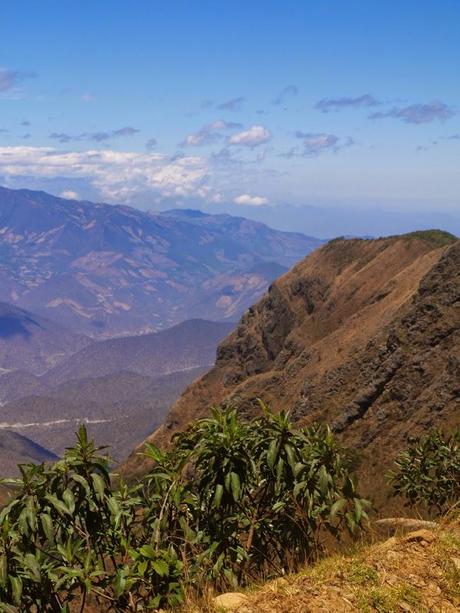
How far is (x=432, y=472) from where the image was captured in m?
23.3

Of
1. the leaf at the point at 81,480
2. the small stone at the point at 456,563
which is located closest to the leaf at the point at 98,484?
the leaf at the point at 81,480

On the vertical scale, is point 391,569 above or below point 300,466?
below

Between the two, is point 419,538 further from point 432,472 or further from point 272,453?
point 432,472

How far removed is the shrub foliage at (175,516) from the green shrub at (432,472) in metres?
8.58

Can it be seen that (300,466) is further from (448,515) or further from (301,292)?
(301,292)

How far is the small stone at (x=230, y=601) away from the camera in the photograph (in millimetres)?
9169

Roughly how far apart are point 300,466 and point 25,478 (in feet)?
16.1

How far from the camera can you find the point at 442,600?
9.14 metres

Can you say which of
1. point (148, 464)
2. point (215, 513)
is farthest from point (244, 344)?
point (215, 513)

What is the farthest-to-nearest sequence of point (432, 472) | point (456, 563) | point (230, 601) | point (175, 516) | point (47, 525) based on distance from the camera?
point (432, 472)
point (175, 516)
point (47, 525)
point (456, 563)
point (230, 601)

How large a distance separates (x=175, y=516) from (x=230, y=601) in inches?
117

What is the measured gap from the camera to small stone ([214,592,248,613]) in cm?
917

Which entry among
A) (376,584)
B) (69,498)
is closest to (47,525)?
(69,498)

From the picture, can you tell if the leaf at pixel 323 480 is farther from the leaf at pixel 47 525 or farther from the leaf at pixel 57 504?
the leaf at pixel 47 525
